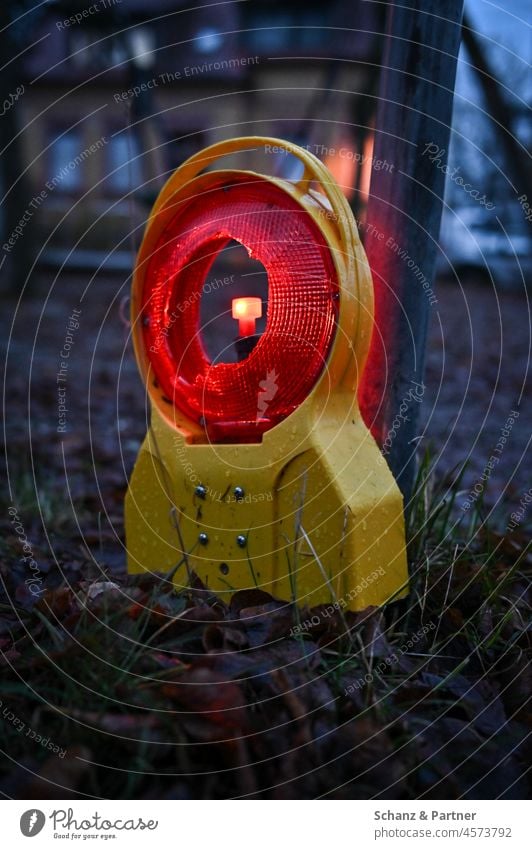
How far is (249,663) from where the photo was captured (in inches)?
48.9

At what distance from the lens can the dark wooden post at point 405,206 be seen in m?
1.61

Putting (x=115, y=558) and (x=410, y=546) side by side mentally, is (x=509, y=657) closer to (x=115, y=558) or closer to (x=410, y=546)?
(x=410, y=546)

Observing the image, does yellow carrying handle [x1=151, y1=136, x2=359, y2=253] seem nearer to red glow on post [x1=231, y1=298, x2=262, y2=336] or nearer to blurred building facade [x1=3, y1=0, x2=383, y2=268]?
red glow on post [x1=231, y1=298, x2=262, y2=336]

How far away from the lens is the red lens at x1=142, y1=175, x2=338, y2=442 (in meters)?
1.49

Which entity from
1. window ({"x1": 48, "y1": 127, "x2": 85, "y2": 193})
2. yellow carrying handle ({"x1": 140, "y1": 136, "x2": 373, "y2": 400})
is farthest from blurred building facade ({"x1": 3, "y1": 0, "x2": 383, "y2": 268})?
yellow carrying handle ({"x1": 140, "y1": 136, "x2": 373, "y2": 400})

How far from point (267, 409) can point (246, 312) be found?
0.21 m

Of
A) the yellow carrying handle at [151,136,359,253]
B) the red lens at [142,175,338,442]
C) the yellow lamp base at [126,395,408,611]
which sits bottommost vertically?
the yellow lamp base at [126,395,408,611]

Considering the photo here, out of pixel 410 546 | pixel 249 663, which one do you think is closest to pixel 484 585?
pixel 410 546

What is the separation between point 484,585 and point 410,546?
0.18 meters

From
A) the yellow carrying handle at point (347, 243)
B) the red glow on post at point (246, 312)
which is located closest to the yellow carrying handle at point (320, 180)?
the yellow carrying handle at point (347, 243)

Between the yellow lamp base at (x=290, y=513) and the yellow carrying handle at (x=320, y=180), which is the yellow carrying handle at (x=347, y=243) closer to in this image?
the yellow carrying handle at (x=320, y=180)

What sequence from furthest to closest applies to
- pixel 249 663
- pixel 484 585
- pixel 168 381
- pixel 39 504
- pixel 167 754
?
→ 1. pixel 39 504
2. pixel 168 381
3. pixel 484 585
4. pixel 249 663
5. pixel 167 754

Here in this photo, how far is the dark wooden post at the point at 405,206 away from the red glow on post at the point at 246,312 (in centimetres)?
30

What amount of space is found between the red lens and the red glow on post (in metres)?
0.05
